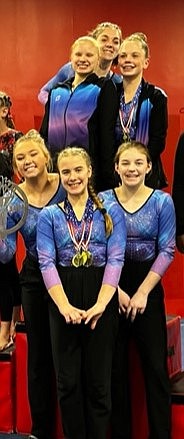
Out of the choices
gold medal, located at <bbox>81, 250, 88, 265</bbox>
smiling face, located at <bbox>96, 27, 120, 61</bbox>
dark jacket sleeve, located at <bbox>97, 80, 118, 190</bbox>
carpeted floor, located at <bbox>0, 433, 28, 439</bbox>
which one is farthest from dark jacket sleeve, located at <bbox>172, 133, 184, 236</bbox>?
carpeted floor, located at <bbox>0, 433, 28, 439</bbox>

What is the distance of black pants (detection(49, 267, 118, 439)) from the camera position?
8.05 feet

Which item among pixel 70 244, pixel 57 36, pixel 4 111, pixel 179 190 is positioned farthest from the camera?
pixel 57 36

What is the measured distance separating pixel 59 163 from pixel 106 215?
27cm

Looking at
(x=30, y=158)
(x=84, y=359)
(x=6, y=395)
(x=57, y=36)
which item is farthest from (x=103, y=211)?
(x=57, y=36)

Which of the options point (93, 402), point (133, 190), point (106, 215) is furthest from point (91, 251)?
point (93, 402)

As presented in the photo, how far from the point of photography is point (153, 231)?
259cm

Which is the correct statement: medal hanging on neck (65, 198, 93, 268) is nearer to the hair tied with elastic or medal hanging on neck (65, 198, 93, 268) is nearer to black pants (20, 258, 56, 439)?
the hair tied with elastic

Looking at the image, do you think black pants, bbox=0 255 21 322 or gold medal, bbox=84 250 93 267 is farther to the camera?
black pants, bbox=0 255 21 322

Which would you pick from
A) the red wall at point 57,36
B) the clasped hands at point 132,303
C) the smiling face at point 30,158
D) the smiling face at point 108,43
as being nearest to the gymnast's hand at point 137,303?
the clasped hands at point 132,303

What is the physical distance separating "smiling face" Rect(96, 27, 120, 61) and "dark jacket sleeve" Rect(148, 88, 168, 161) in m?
0.48

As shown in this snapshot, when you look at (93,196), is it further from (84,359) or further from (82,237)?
(84,359)

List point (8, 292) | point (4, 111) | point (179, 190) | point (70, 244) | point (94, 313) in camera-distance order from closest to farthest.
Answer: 1. point (94, 313)
2. point (70, 244)
3. point (179, 190)
4. point (8, 292)
5. point (4, 111)

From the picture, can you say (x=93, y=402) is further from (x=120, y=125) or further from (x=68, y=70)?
(x=68, y=70)

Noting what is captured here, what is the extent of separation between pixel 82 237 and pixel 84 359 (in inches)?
17.6
